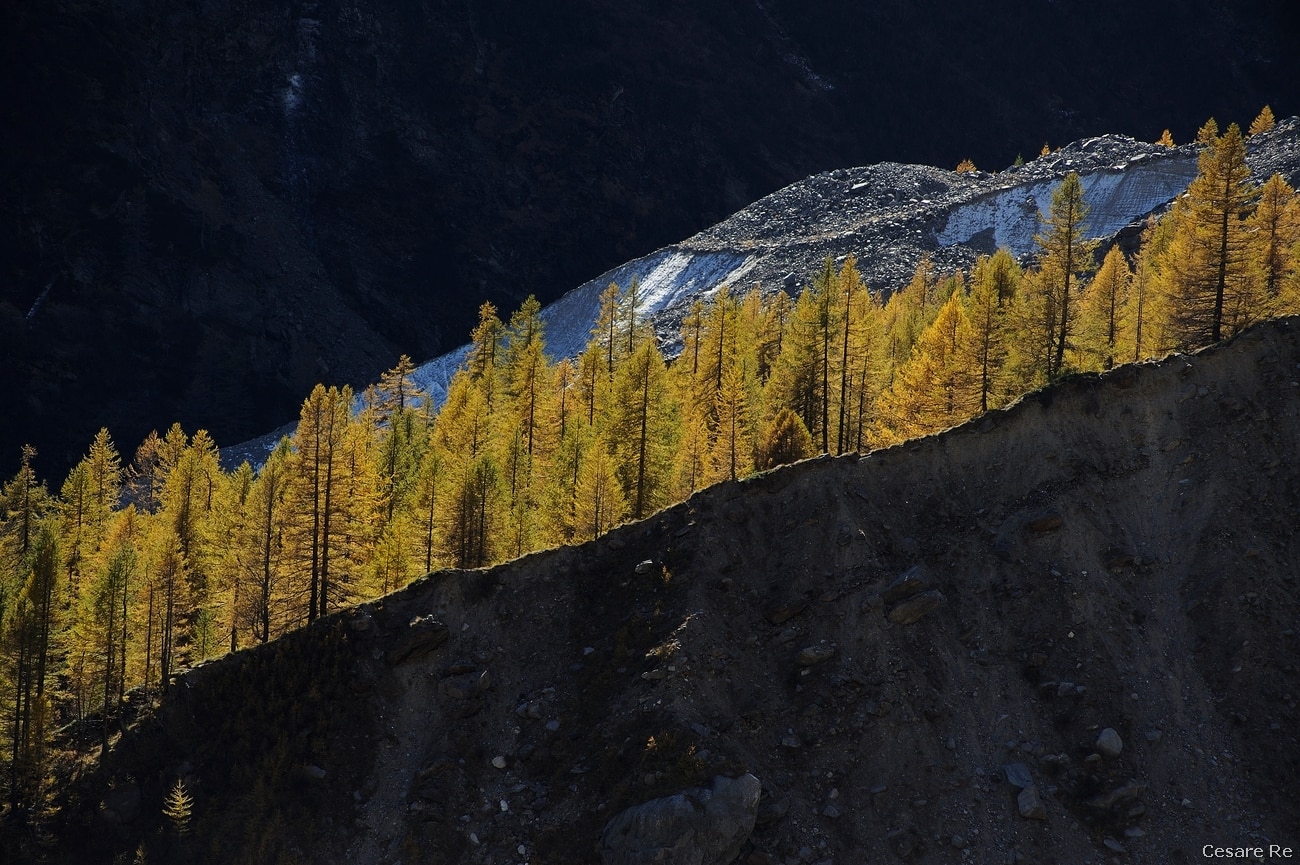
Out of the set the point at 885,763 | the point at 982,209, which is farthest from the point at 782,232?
the point at 885,763

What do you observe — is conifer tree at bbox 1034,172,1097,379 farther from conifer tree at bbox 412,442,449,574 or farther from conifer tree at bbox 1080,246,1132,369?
conifer tree at bbox 412,442,449,574

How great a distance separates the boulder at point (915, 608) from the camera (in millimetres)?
35312

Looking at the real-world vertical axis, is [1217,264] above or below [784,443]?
above

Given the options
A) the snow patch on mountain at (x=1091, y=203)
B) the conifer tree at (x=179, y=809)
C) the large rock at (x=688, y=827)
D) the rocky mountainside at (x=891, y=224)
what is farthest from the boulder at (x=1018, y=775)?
the snow patch on mountain at (x=1091, y=203)

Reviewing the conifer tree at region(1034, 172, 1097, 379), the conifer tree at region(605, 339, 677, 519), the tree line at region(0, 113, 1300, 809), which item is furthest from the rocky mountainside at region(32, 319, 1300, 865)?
the conifer tree at region(1034, 172, 1097, 379)

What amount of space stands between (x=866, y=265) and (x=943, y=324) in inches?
2279

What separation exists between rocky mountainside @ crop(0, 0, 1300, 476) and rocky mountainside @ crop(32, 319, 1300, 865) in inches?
3797

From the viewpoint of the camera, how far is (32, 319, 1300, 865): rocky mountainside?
30.9 meters

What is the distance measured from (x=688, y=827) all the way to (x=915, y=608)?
1010 centimetres

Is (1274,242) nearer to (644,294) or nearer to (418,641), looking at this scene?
(418,641)

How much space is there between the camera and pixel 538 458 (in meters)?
56.3

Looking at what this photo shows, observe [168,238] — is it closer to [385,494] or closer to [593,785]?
[385,494]
